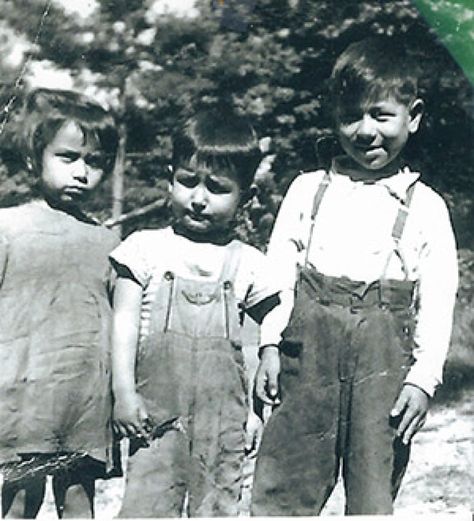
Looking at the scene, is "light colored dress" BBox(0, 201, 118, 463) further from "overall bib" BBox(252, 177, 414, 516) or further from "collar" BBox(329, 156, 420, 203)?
"collar" BBox(329, 156, 420, 203)

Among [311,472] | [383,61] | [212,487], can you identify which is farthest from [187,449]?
[383,61]

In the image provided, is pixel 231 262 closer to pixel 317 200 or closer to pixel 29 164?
pixel 317 200

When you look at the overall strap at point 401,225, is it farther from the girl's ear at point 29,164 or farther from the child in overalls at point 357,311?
the girl's ear at point 29,164

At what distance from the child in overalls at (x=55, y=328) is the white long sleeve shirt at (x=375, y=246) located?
1.57ft

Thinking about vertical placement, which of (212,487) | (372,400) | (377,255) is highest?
(377,255)

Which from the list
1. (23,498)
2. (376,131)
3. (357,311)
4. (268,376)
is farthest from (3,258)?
(376,131)

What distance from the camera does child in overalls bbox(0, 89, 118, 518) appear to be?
3.15 metres

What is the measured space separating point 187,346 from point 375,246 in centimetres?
58

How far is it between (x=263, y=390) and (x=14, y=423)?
26.3 inches

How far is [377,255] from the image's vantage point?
326 cm

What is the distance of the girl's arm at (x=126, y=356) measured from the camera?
3.18 metres

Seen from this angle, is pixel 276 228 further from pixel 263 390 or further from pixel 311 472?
pixel 311 472

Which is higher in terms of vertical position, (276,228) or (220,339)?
(276,228)

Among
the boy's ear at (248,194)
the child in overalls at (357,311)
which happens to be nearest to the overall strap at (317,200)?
the child in overalls at (357,311)
